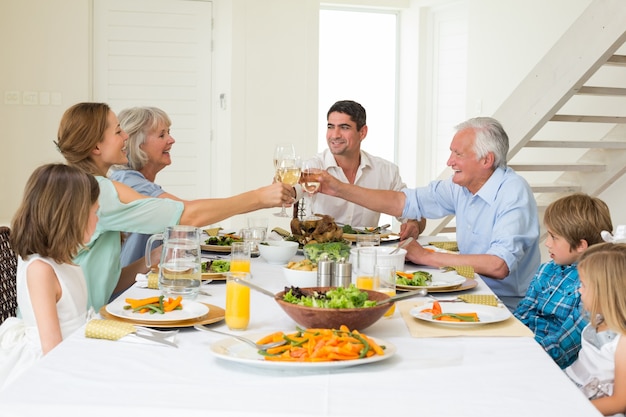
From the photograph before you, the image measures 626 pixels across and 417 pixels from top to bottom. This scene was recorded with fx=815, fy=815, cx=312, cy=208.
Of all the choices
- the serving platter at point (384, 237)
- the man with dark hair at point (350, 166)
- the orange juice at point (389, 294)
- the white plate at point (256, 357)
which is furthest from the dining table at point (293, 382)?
the man with dark hair at point (350, 166)

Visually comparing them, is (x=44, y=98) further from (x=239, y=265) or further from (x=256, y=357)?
(x=256, y=357)

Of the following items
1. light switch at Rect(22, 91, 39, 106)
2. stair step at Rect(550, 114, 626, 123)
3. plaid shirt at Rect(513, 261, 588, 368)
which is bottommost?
plaid shirt at Rect(513, 261, 588, 368)

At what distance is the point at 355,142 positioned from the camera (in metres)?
4.18

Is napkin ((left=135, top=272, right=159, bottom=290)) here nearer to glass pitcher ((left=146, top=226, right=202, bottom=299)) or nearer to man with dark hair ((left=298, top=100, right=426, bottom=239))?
glass pitcher ((left=146, top=226, right=202, bottom=299))

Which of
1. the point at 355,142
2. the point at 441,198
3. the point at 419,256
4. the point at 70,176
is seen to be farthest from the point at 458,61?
the point at 70,176

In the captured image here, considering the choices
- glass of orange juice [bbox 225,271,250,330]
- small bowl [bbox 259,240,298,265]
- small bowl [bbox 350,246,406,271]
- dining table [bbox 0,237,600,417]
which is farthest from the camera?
small bowl [bbox 259,240,298,265]

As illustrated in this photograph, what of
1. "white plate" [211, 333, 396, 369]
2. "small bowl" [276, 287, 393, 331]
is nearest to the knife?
"white plate" [211, 333, 396, 369]

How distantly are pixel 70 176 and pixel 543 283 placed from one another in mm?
1442

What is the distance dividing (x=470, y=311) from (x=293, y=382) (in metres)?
0.69

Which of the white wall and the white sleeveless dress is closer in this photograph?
the white sleeveless dress

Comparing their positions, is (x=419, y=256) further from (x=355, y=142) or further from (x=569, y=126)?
(x=569, y=126)

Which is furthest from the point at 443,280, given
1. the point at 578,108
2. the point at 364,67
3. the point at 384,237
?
the point at 364,67

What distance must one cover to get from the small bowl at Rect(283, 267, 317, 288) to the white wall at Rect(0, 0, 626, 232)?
13.2 ft

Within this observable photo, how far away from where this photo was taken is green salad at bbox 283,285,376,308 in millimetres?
1691
